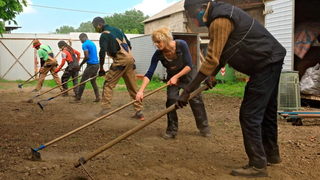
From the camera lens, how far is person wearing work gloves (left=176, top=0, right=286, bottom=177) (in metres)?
2.77

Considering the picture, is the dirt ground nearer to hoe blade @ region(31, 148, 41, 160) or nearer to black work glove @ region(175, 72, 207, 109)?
hoe blade @ region(31, 148, 41, 160)

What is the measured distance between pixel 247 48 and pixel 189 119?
337 cm

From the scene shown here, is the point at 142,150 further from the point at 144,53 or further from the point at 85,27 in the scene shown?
the point at 85,27

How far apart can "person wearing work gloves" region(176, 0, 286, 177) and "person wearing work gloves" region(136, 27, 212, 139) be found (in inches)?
47.0

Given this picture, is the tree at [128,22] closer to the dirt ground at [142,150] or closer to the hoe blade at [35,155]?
the dirt ground at [142,150]

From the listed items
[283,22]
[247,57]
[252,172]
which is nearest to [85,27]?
[283,22]

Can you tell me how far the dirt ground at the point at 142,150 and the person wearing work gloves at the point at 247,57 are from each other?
0.42m

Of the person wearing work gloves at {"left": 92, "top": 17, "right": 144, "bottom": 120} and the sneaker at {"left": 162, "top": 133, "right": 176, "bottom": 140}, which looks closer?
the sneaker at {"left": 162, "top": 133, "right": 176, "bottom": 140}

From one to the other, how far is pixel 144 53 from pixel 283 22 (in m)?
8.23

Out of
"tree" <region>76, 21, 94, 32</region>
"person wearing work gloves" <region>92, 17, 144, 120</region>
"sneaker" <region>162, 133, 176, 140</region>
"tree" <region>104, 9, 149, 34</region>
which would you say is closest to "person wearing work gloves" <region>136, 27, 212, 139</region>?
"sneaker" <region>162, 133, 176, 140</region>

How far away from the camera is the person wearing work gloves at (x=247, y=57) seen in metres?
2.77

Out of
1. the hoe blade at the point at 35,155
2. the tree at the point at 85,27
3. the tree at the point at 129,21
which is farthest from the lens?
the tree at the point at 85,27

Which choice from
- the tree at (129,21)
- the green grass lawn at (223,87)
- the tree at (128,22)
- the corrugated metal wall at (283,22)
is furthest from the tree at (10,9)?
the tree at (128,22)

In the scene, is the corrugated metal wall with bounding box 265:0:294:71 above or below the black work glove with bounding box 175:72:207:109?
above
